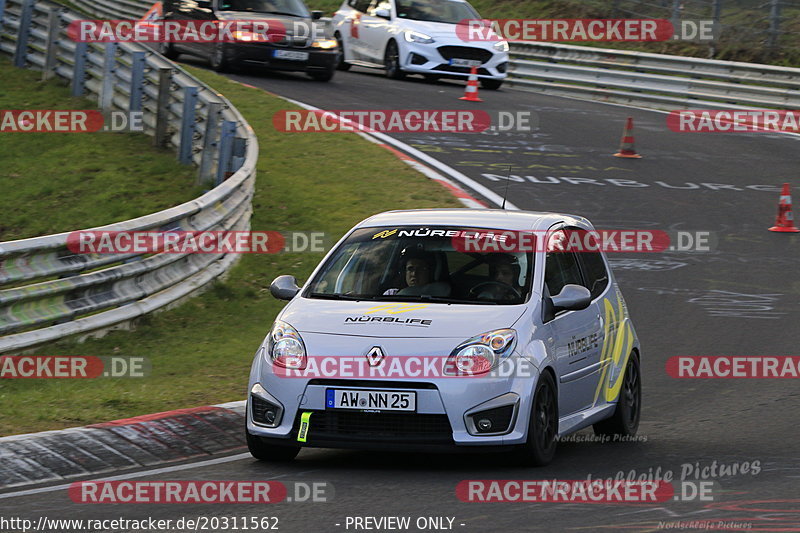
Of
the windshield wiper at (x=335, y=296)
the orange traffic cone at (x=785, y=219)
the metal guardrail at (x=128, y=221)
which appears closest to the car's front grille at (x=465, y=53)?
the metal guardrail at (x=128, y=221)

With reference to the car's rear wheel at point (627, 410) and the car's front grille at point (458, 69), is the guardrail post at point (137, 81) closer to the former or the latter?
the car's front grille at point (458, 69)

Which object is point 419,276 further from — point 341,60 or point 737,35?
point 341,60

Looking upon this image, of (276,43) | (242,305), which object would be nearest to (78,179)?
(242,305)

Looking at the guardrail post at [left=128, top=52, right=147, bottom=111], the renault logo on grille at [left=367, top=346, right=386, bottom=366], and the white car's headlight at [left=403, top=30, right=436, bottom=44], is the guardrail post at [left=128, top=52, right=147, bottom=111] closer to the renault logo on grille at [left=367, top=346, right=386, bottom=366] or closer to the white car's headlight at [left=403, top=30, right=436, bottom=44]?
the white car's headlight at [left=403, top=30, right=436, bottom=44]

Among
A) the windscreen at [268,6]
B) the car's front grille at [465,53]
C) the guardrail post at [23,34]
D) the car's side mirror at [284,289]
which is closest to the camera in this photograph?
the car's side mirror at [284,289]

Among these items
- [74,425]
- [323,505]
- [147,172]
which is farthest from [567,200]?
[323,505]

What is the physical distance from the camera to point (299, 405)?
305 inches

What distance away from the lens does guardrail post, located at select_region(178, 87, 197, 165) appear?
1741 centimetres

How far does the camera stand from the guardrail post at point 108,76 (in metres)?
20.1

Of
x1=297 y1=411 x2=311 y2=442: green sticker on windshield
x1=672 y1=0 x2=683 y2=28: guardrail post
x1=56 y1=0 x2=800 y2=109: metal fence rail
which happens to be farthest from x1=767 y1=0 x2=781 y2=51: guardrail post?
x1=297 y1=411 x2=311 y2=442: green sticker on windshield

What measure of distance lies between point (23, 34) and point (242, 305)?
11.7 meters

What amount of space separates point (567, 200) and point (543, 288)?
32.7 feet

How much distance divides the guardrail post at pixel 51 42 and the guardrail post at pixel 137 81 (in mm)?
3345

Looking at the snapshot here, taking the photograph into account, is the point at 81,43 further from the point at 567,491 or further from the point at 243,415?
the point at 567,491
